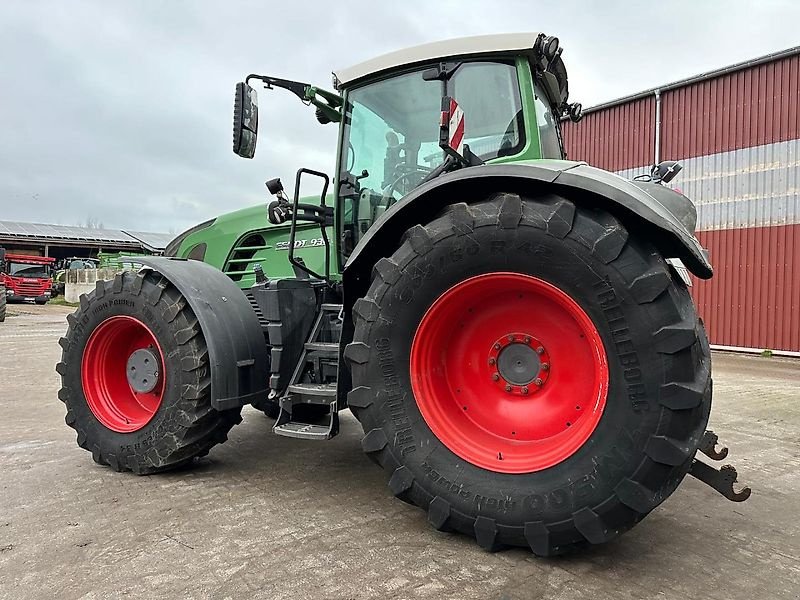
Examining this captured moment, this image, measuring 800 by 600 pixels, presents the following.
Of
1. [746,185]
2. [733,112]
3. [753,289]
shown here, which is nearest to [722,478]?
[753,289]

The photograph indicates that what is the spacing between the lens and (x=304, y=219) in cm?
383

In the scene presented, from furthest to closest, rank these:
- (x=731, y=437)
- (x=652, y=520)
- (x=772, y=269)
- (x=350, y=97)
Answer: (x=772, y=269) < (x=731, y=437) < (x=350, y=97) < (x=652, y=520)

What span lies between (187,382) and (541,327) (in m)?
2.05

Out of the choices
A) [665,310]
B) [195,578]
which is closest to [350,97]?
[665,310]

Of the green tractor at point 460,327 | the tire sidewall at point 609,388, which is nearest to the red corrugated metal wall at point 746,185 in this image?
the green tractor at point 460,327

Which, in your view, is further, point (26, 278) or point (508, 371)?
point (26, 278)

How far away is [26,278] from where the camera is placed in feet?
83.1

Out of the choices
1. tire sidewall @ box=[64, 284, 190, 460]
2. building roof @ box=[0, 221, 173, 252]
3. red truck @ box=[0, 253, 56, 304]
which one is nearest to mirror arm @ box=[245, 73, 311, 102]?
tire sidewall @ box=[64, 284, 190, 460]

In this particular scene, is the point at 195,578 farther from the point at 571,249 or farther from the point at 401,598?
the point at 571,249

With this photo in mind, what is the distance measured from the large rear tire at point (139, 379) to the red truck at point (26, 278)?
25.2 metres

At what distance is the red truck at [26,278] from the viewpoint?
24.9 m

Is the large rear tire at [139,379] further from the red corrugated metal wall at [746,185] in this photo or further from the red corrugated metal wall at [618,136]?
the red corrugated metal wall at [618,136]

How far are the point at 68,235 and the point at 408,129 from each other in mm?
43561

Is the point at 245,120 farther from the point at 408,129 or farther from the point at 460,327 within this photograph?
the point at 460,327
